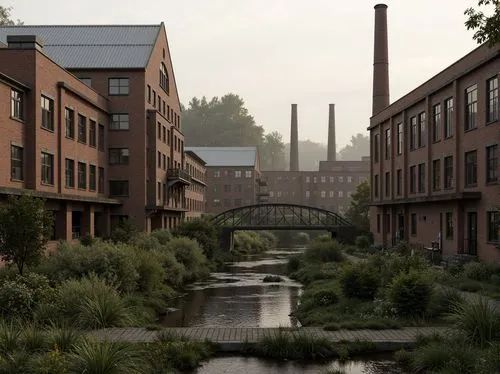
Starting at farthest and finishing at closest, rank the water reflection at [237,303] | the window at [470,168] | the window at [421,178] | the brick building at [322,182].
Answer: the brick building at [322,182] → the window at [421,178] → the window at [470,168] → the water reflection at [237,303]

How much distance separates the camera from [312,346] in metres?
14.0

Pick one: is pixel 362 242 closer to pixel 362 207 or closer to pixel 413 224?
pixel 413 224

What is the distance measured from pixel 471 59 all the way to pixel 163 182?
29.2m

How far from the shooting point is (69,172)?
37.3 m

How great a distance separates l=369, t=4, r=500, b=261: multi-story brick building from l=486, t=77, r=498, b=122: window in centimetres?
5

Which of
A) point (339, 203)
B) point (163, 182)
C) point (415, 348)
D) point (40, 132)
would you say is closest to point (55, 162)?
point (40, 132)

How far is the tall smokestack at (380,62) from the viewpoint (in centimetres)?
5775

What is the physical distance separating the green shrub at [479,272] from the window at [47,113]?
24.2 m

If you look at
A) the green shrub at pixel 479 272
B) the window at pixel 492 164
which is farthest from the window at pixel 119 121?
the green shrub at pixel 479 272

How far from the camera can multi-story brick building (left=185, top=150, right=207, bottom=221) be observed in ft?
229

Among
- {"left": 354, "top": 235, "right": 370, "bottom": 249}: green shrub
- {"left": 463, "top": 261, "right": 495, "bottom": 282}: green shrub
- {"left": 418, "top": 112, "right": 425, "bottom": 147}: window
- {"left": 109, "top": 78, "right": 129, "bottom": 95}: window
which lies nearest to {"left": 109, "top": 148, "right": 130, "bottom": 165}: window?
{"left": 109, "top": 78, "right": 129, "bottom": 95}: window

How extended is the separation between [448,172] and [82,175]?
2480 centimetres

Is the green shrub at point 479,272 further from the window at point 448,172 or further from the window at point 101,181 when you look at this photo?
the window at point 101,181

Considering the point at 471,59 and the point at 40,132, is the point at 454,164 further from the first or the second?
the point at 40,132
